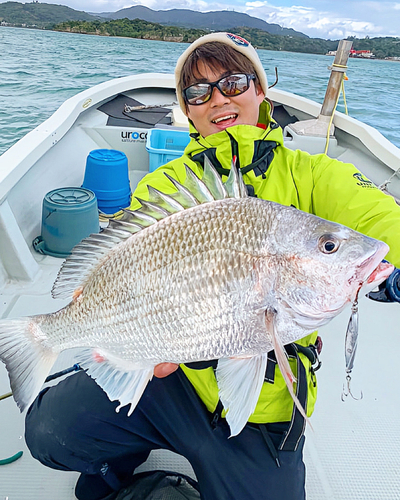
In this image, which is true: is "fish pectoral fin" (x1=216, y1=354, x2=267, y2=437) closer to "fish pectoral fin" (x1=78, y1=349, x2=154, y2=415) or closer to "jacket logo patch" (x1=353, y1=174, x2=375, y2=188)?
"fish pectoral fin" (x1=78, y1=349, x2=154, y2=415)

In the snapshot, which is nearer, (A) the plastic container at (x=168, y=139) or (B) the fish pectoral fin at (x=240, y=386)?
(B) the fish pectoral fin at (x=240, y=386)

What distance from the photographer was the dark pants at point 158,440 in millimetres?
1469

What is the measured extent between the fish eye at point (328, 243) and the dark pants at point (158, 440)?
84cm

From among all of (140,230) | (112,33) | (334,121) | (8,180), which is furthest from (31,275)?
(112,33)

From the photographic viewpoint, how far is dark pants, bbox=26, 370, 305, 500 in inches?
57.8

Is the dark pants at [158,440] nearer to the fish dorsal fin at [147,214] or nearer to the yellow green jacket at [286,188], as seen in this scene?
the yellow green jacket at [286,188]

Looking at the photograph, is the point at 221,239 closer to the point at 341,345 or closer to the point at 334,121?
the point at 341,345

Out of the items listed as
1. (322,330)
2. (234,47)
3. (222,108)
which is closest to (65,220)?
(222,108)

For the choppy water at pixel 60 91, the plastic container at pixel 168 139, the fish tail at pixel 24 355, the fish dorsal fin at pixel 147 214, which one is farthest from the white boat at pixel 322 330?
the choppy water at pixel 60 91

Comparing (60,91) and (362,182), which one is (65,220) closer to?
(362,182)

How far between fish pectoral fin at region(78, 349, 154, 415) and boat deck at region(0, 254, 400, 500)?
74cm

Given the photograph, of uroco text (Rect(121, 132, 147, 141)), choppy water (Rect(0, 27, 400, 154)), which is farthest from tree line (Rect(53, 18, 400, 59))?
uroco text (Rect(121, 132, 147, 141))

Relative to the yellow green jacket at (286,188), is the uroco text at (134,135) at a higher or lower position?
lower

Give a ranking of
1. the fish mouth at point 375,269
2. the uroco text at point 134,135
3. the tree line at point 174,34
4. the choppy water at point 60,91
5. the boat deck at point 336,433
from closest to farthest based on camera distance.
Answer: the fish mouth at point 375,269, the boat deck at point 336,433, the uroco text at point 134,135, the choppy water at point 60,91, the tree line at point 174,34
